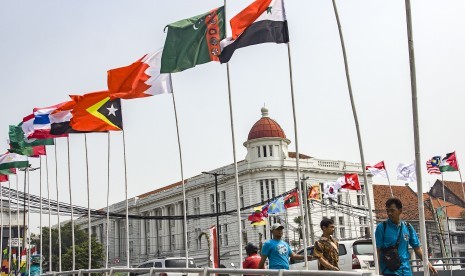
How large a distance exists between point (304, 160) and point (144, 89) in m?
54.0

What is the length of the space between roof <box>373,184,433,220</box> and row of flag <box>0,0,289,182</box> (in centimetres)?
5935

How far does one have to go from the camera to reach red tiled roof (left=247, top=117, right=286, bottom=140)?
68688 mm

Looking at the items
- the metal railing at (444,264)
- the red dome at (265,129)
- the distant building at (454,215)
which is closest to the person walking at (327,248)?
the metal railing at (444,264)

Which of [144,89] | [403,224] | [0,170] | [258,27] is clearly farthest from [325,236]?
[0,170]

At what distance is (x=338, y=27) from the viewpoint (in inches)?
439

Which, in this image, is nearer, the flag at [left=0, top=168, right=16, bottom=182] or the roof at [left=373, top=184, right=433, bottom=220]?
the flag at [left=0, top=168, right=16, bottom=182]

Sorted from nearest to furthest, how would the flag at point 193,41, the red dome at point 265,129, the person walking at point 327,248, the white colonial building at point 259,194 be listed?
the person walking at point 327,248
the flag at point 193,41
the white colonial building at point 259,194
the red dome at point 265,129

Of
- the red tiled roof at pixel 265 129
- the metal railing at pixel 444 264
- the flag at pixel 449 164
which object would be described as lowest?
the metal railing at pixel 444 264

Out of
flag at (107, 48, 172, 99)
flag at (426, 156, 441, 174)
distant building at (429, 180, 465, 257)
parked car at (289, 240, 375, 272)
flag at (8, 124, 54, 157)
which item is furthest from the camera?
distant building at (429, 180, 465, 257)

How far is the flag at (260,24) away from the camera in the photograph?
12625mm

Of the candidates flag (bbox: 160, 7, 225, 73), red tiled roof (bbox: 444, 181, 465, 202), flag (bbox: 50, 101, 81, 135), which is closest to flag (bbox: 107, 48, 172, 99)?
flag (bbox: 160, 7, 225, 73)

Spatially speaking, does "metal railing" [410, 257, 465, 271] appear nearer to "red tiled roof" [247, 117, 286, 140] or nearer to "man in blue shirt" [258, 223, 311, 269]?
"man in blue shirt" [258, 223, 311, 269]

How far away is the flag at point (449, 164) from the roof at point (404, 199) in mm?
42206

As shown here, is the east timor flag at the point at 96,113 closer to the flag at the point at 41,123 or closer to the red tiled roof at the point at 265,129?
the flag at the point at 41,123
